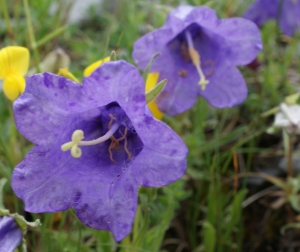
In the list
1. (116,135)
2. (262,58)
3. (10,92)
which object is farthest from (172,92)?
(262,58)

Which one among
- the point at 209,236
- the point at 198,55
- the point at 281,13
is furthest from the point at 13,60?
the point at 281,13

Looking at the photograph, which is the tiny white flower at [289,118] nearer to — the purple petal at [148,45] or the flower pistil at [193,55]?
the flower pistil at [193,55]

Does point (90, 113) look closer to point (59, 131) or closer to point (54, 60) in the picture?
point (59, 131)

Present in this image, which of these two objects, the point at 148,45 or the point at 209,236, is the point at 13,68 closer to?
the point at 148,45

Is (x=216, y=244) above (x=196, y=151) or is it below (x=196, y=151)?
below

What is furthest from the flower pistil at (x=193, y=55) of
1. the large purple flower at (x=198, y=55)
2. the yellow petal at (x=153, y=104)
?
the yellow petal at (x=153, y=104)

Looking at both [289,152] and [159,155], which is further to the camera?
[289,152]
